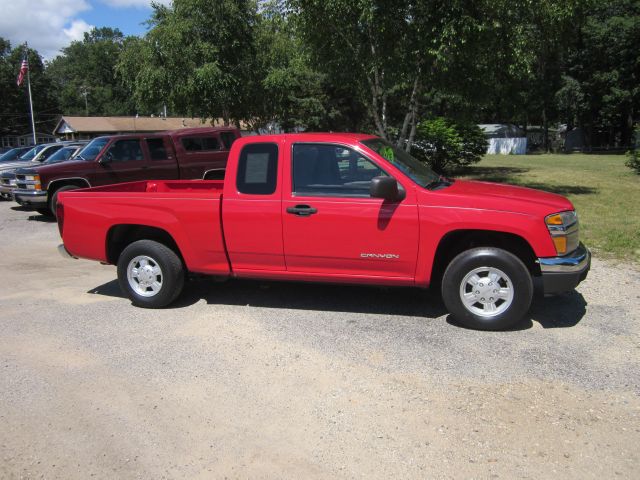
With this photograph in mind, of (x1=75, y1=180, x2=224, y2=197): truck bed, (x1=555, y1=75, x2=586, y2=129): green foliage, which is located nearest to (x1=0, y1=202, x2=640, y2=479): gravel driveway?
(x1=75, y1=180, x2=224, y2=197): truck bed

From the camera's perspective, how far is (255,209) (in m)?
5.38

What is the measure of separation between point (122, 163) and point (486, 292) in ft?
32.4

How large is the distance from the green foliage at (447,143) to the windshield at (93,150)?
35.7ft

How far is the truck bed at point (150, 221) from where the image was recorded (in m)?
5.57

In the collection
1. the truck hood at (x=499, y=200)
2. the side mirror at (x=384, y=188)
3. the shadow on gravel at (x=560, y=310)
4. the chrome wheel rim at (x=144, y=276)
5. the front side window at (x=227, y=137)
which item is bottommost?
the shadow on gravel at (x=560, y=310)

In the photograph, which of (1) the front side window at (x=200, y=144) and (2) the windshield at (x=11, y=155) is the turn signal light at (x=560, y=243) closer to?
(1) the front side window at (x=200, y=144)

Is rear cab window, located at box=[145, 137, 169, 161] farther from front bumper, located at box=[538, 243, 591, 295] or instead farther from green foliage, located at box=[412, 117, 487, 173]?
front bumper, located at box=[538, 243, 591, 295]

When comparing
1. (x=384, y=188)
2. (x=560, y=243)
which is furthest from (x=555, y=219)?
(x=384, y=188)

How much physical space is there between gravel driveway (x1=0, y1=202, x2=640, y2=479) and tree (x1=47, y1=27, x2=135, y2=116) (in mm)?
87033

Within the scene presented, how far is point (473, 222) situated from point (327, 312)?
1.79 meters

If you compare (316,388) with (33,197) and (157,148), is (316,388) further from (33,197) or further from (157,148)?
(33,197)

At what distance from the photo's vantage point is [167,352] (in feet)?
15.7

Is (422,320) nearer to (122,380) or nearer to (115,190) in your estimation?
(122,380)

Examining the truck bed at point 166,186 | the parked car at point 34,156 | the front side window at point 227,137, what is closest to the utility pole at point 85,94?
the parked car at point 34,156
